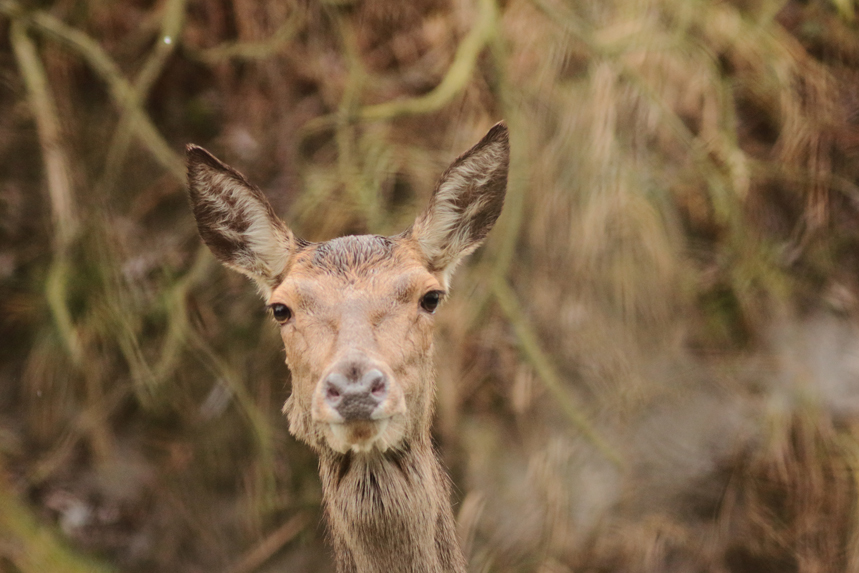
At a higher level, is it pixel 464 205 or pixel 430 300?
pixel 464 205

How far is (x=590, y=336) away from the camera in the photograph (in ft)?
16.3

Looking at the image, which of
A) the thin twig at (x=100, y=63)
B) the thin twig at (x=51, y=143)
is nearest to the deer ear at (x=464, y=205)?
the thin twig at (x=100, y=63)

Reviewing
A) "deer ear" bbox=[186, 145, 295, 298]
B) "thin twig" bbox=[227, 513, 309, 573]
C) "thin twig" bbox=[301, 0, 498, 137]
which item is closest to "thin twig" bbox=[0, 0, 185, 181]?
"thin twig" bbox=[301, 0, 498, 137]

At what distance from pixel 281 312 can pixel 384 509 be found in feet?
2.58

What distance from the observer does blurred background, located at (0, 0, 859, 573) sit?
481 centimetres

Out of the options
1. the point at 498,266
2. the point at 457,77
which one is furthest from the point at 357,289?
the point at 457,77

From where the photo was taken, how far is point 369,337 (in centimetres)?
256

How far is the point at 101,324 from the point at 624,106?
3.49 m

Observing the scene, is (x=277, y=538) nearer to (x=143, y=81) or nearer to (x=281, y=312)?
(x=281, y=312)

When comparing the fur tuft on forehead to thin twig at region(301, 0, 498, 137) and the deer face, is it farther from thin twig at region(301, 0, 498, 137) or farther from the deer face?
thin twig at region(301, 0, 498, 137)

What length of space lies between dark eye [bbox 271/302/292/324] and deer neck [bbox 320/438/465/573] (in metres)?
0.51

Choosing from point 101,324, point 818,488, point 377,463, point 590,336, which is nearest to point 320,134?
point 101,324

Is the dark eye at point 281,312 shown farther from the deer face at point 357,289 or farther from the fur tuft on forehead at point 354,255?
the fur tuft on forehead at point 354,255

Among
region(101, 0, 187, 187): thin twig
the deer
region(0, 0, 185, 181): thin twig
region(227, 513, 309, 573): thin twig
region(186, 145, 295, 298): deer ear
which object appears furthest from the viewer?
region(227, 513, 309, 573): thin twig
